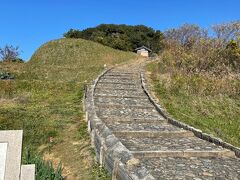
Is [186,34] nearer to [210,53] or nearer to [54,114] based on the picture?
[210,53]

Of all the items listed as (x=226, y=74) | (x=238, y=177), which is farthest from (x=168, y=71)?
(x=238, y=177)

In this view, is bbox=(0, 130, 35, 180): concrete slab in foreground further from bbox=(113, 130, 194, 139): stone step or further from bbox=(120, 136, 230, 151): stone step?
bbox=(113, 130, 194, 139): stone step

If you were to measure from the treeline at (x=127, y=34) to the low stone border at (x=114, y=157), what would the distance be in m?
58.2

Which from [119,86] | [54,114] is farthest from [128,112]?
[119,86]

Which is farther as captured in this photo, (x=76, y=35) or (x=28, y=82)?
(x=76, y=35)

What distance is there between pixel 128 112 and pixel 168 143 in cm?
469

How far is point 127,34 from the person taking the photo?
Answer: 7869 centimetres

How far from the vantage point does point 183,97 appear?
18.5m

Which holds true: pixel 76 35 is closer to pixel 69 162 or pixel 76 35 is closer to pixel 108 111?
pixel 108 111

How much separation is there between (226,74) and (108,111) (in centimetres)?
1001

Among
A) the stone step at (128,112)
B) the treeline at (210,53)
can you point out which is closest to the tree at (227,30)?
the treeline at (210,53)

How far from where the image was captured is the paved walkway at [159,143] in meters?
8.40

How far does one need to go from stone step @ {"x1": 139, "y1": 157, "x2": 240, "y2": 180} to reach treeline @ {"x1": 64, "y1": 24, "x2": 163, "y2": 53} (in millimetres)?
59570

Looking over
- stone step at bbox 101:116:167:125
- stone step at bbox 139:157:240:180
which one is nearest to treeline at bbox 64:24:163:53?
stone step at bbox 101:116:167:125
